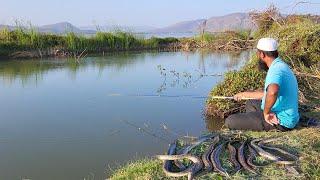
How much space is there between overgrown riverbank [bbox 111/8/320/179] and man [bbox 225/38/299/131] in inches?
5.2

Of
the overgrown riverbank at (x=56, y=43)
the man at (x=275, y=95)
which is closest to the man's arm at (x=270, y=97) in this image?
the man at (x=275, y=95)

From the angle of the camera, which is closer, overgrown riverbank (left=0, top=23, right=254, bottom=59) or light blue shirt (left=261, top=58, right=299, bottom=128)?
light blue shirt (left=261, top=58, right=299, bottom=128)

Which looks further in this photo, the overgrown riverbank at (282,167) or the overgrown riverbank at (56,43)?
the overgrown riverbank at (56,43)

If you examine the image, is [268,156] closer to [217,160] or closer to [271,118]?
[217,160]

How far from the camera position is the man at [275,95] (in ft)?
15.9

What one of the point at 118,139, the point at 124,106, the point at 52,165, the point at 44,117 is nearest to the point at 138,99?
the point at 124,106

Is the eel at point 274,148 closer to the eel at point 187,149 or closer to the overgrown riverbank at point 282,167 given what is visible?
the overgrown riverbank at point 282,167

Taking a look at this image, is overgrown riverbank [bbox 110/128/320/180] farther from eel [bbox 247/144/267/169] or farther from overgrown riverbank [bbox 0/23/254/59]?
overgrown riverbank [bbox 0/23/254/59]

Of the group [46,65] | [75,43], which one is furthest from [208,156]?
[75,43]

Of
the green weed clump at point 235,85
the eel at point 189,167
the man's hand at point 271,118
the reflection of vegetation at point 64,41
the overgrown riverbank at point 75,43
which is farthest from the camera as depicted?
the reflection of vegetation at point 64,41

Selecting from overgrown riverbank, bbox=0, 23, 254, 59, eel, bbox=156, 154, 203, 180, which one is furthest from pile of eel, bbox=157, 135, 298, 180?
overgrown riverbank, bbox=0, 23, 254, 59

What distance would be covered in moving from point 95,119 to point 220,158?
137 inches

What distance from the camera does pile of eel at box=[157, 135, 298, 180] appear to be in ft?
12.6

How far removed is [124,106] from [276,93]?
3938 mm
